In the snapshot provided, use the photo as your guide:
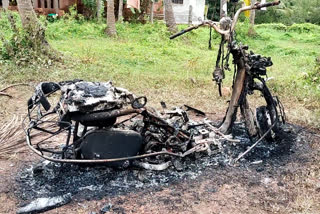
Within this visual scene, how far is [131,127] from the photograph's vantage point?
4680 millimetres

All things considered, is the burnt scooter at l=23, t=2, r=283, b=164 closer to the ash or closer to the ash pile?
the ash pile

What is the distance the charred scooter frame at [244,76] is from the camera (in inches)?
176

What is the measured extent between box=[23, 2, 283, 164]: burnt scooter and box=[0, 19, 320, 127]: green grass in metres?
1.90

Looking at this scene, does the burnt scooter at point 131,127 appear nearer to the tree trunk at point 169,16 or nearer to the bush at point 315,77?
the bush at point 315,77

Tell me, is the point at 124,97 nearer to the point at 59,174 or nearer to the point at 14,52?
the point at 59,174

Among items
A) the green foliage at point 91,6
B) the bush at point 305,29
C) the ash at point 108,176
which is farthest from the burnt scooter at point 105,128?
the bush at point 305,29

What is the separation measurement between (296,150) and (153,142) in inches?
86.8

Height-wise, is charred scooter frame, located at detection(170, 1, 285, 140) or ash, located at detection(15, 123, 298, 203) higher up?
charred scooter frame, located at detection(170, 1, 285, 140)

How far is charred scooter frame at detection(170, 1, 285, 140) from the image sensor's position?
4473 mm

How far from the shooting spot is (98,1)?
19.3m

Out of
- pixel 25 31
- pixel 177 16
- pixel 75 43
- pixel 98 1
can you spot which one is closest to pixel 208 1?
pixel 177 16

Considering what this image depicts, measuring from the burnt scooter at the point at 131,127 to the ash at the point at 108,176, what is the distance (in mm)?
157

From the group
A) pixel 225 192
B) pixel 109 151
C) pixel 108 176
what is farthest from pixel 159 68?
pixel 225 192

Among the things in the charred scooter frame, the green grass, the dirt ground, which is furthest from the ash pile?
the green grass
